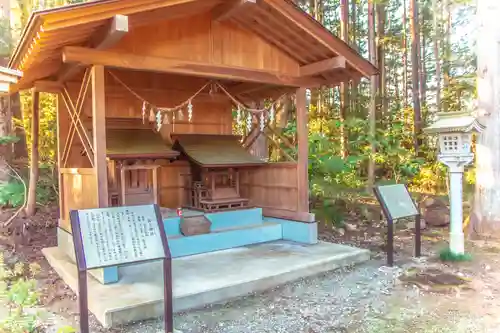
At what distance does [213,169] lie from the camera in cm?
717

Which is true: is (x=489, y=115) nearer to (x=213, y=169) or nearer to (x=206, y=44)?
(x=213, y=169)

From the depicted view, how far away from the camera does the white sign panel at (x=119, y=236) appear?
140 inches

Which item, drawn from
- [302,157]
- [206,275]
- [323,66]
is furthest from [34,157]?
[323,66]

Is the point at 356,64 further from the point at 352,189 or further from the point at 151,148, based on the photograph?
the point at 352,189

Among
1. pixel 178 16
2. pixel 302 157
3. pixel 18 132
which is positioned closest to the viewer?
pixel 178 16

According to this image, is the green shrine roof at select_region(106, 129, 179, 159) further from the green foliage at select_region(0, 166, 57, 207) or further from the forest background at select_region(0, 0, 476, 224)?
the green foliage at select_region(0, 166, 57, 207)

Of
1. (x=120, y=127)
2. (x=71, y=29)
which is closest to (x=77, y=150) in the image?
(x=120, y=127)

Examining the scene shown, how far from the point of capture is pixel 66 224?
6449mm

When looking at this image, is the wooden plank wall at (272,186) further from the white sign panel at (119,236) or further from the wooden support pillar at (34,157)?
the wooden support pillar at (34,157)

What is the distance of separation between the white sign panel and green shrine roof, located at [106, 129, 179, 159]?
6.97 feet

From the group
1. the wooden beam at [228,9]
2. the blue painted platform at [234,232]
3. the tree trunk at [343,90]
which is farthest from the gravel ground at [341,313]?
the tree trunk at [343,90]

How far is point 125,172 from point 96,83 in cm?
199

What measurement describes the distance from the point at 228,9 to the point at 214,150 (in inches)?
106

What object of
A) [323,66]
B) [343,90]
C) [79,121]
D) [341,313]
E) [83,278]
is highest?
[343,90]
